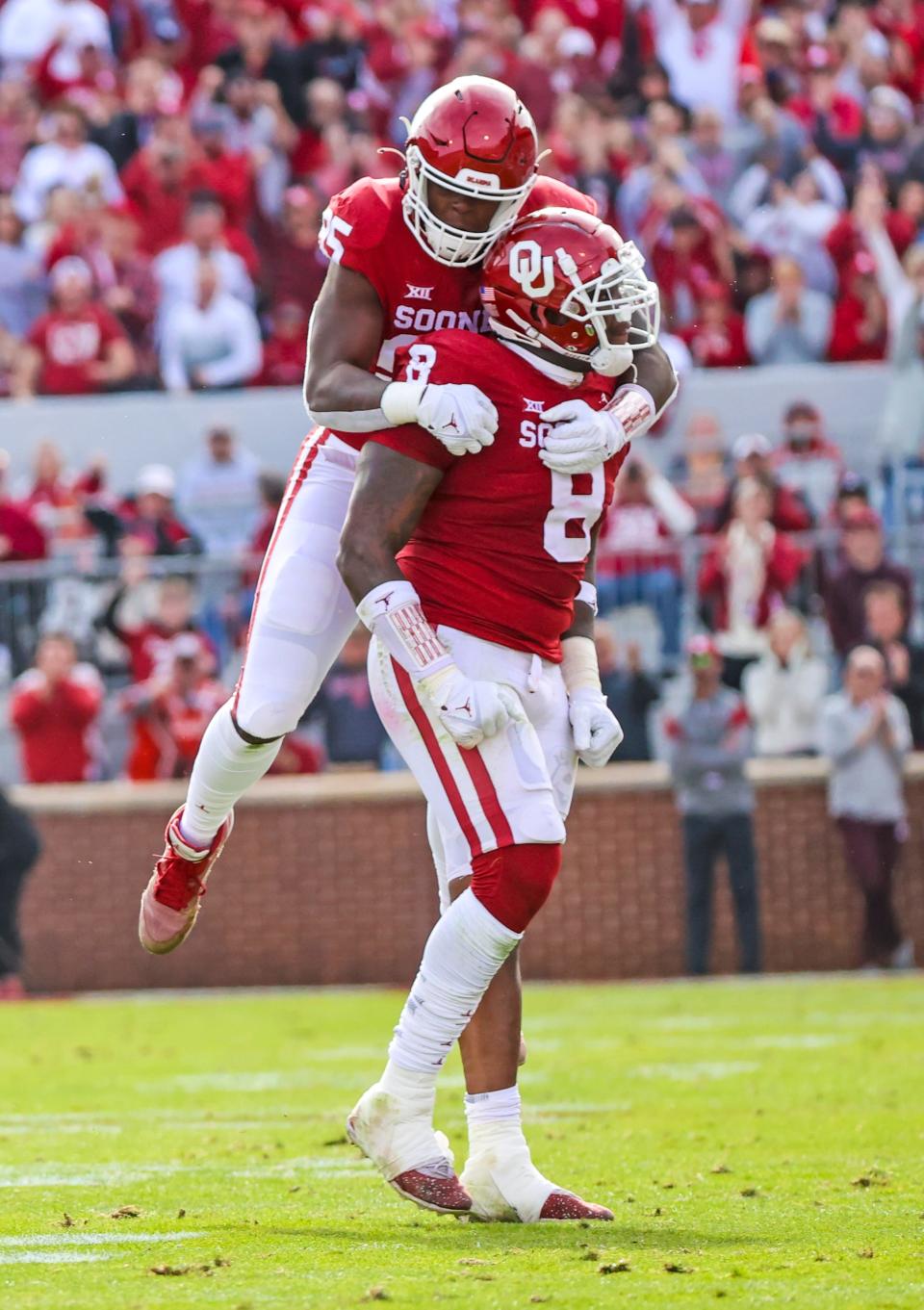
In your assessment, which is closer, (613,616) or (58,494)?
(613,616)

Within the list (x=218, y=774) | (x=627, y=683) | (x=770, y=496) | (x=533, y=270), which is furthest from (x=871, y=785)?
(x=533, y=270)

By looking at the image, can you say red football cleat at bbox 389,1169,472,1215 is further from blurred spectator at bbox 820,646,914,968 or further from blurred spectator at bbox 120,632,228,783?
blurred spectator at bbox 820,646,914,968

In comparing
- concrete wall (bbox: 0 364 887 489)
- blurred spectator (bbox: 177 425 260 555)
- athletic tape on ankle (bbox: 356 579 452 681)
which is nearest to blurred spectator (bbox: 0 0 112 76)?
concrete wall (bbox: 0 364 887 489)

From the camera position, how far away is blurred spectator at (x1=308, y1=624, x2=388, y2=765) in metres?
13.0

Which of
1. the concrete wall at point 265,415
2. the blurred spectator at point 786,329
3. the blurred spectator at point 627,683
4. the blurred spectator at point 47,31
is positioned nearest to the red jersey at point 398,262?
the blurred spectator at point 627,683

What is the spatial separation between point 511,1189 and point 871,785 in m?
8.61

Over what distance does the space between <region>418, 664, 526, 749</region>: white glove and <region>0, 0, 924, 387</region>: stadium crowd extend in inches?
390

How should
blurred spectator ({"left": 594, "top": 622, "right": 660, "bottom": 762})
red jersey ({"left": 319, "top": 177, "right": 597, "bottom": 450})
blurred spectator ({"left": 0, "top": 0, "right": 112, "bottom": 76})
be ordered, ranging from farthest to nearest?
blurred spectator ({"left": 0, "top": 0, "right": 112, "bottom": 76}), blurred spectator ({"left": 594, "top": 622, "right": 660, "bottom": 762}), red jersey ({"left": 319, "top": 177, "right": 597, "bottom": 450})

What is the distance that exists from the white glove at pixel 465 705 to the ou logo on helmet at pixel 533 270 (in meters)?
0.78

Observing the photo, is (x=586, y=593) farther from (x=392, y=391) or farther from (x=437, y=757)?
(x=392, y=391)

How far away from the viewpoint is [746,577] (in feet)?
42.6

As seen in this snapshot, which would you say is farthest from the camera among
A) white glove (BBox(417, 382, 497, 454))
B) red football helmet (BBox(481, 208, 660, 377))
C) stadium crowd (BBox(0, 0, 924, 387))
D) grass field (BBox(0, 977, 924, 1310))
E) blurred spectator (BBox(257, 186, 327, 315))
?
blurred spectator (BBox(257, 186, 327, 315))

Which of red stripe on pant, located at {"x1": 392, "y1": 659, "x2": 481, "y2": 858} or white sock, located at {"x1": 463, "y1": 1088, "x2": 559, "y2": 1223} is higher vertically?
red stripe on pant, located at {"x1": 392, "y1": 659, "x2": 481, "y2": 858}

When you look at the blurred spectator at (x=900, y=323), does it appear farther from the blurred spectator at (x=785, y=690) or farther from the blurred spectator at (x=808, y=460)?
the blurred spectator at (x=785, y=690)
